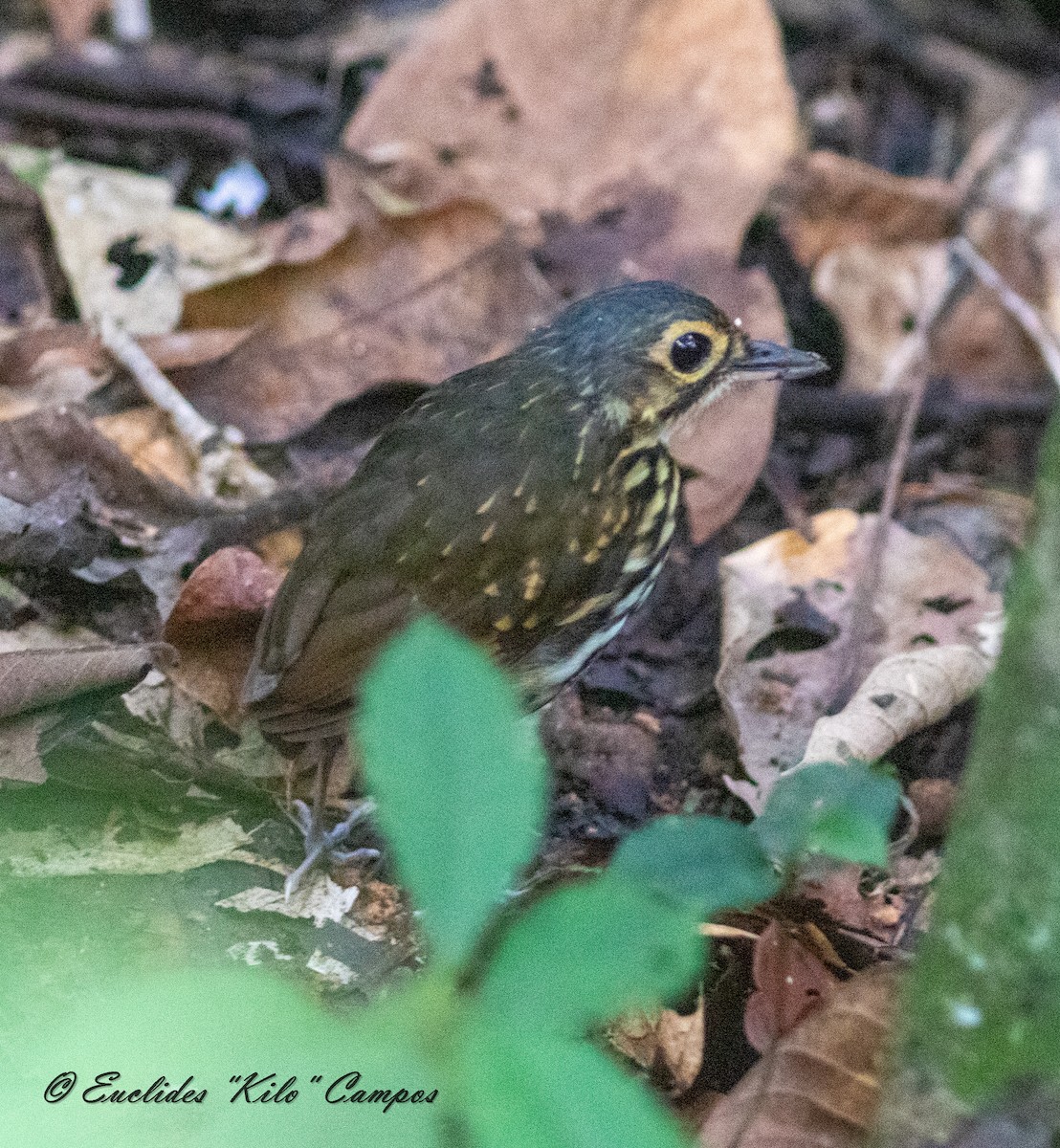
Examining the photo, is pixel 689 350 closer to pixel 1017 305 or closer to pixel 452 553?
pixel 452 553

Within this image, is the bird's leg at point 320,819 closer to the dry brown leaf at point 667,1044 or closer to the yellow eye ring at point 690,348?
the dry brown leaf at point 667,1044

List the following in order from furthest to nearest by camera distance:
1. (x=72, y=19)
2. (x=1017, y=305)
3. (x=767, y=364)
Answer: (x=72, y=19), (x=1017, y=305), (x=767, y=364)

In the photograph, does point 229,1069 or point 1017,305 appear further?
point 1017,305

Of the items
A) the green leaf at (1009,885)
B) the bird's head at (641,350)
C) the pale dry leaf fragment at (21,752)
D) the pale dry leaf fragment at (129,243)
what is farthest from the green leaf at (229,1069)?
the pale dry leaf fragment at (129,243)

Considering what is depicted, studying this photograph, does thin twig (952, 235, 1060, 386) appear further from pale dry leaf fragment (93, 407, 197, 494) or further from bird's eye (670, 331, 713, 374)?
pale dry leaf fragment (93, 407, 197, 494)

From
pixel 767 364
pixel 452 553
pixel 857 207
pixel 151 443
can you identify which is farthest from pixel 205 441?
pixel 857 207

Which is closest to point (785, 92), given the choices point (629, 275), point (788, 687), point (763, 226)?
point (763, 226)

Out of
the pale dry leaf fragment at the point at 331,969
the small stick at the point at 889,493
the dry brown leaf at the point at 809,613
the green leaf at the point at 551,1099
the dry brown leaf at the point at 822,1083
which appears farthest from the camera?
the small stick at the point at 889,493

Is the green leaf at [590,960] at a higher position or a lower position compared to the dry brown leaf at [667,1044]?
higher
